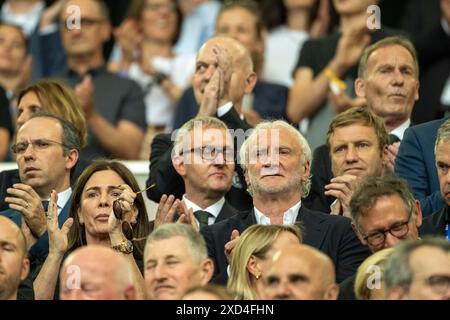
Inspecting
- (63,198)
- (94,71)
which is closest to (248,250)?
(63,198)

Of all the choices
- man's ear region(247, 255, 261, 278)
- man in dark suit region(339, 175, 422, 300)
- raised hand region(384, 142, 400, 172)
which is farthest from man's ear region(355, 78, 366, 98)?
man's ear region(247, 255, 261, 278)

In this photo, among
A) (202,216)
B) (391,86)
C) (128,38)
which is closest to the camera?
(202,216)

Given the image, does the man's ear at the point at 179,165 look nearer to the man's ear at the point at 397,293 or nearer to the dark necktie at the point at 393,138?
the dark necktie at the point at 393,138

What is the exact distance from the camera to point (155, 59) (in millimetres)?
12352

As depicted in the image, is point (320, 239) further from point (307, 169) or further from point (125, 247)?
point (125, 247)

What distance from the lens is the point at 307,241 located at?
27.8ft

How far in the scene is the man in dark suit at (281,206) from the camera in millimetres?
8461

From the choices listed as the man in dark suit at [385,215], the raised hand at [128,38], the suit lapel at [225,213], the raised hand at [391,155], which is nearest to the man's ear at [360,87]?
the raised hand at [391,155]

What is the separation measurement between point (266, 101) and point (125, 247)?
9.87ft

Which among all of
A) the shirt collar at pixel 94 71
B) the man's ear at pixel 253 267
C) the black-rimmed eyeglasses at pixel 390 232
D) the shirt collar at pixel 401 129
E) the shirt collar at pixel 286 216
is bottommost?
the man's ear at pixel 253 267

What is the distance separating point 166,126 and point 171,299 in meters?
4.59

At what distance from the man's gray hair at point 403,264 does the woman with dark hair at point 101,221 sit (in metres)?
1.51

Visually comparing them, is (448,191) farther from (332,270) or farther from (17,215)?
(17,215)

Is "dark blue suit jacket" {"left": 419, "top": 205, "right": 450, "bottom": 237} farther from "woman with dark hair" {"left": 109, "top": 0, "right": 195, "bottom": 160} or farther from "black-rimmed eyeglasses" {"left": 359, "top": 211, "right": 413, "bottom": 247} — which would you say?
"woman with dark hair" {"left": 109, "top": 0, "right": 195, "bottom": 160}
